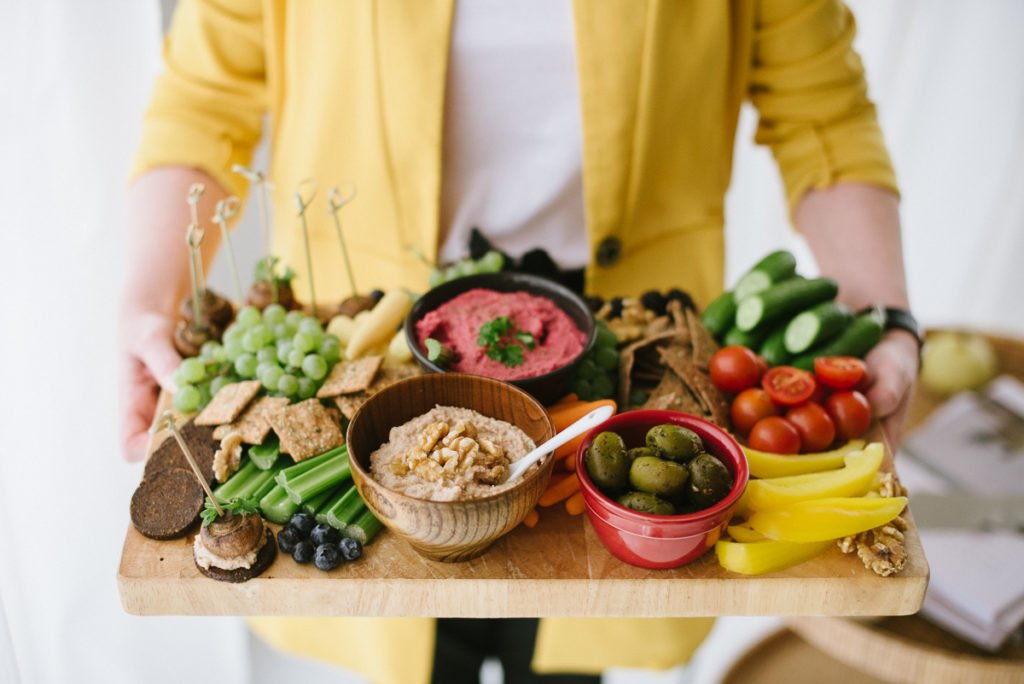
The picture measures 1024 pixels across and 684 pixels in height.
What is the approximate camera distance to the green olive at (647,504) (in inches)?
41.3

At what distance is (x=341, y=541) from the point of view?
1113mm

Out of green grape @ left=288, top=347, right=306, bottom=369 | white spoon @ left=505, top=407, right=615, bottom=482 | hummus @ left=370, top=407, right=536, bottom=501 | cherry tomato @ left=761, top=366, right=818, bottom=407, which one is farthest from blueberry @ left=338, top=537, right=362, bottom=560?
cherry tomato @ left=761, top=366, right=818, bottom=407

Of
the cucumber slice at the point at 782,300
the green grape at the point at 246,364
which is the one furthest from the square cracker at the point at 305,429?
the cucumber slice at the point at 782,300

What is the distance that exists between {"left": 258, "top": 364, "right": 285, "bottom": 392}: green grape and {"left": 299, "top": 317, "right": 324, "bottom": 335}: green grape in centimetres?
8

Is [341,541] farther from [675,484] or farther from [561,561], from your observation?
[675,484]

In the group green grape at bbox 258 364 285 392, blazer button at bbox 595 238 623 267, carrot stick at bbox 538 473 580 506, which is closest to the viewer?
carrot stick at bbox 538 473 580 506

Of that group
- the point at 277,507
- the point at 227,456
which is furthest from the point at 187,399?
the point at 277,507

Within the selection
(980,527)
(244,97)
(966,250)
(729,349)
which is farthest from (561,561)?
(966,250)

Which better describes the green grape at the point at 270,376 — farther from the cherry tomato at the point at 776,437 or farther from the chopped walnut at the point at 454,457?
the cherry tomato at the point at 776,437

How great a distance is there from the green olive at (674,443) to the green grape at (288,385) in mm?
544

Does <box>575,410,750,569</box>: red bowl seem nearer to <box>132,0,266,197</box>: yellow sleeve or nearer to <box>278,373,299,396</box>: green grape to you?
<box>278,373,299,396</box>: green grape

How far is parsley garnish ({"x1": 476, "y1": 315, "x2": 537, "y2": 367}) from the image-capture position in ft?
4.08

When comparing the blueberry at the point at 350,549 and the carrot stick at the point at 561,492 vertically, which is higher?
the carrot stick at the point at 561,492

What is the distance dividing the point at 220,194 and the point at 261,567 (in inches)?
32.9
